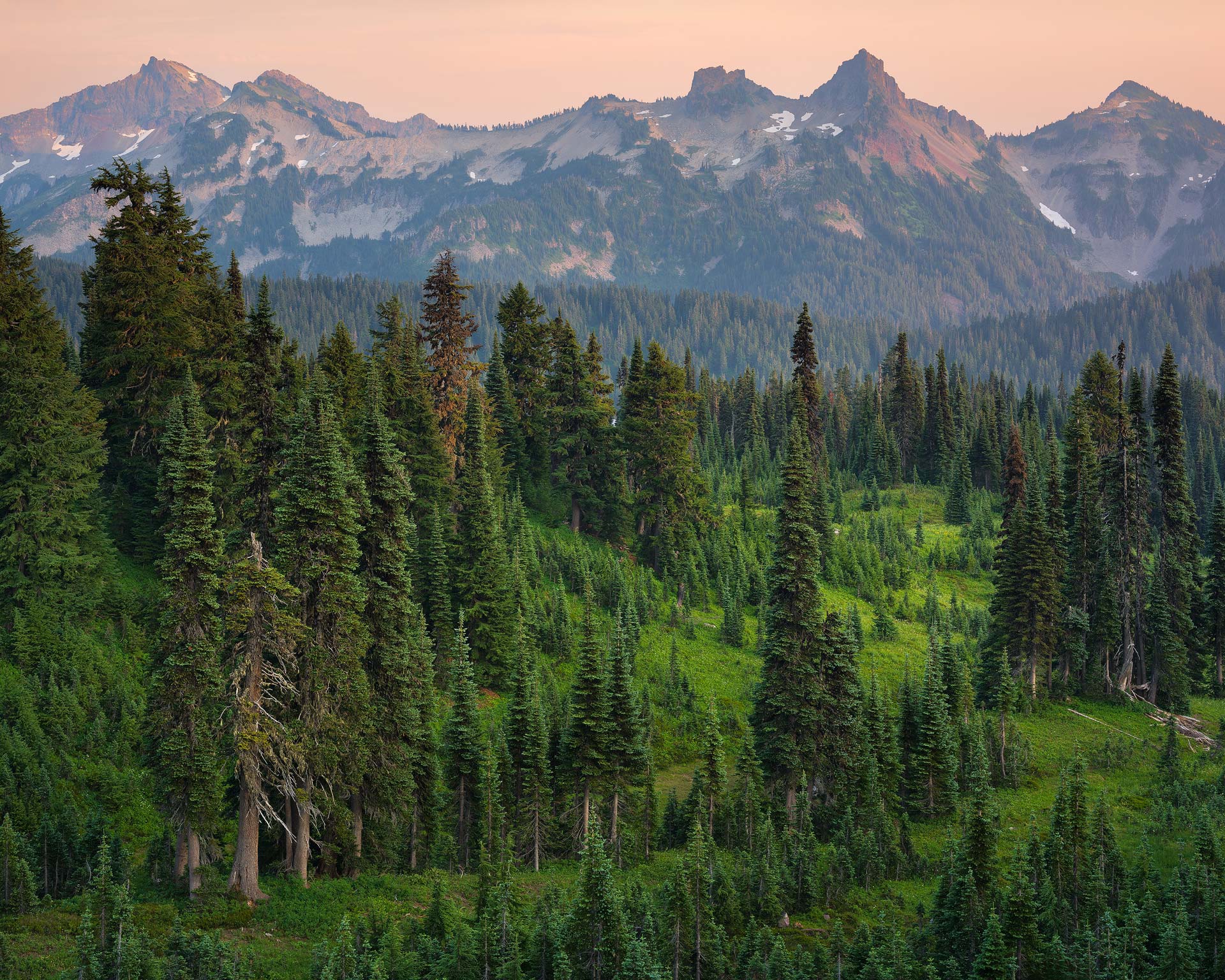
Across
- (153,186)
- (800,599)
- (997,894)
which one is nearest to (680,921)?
(997,894)

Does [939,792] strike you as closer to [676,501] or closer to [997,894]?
[997,894]

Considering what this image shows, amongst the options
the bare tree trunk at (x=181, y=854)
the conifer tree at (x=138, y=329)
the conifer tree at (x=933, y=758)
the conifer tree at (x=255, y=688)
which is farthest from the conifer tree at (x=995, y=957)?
the conifer tree at (x=138, y=329)

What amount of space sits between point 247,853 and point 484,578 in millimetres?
23292

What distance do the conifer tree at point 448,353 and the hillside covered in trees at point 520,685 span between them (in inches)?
13.8

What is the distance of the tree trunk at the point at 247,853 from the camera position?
30000 millimetres

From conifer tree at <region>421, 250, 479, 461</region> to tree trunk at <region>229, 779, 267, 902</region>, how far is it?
3453 centimetres

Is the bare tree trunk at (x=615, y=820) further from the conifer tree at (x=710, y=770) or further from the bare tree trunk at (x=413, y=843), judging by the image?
the bare tree trunk at (x=413, y=843)

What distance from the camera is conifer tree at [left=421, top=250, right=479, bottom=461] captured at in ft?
209

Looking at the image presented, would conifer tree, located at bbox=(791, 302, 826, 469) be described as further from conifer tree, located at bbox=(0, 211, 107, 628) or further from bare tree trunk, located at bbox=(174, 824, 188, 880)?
bare tree trunk, located at bbox=(174, 824, 188, 880)

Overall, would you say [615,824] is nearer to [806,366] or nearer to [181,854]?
[181,854]

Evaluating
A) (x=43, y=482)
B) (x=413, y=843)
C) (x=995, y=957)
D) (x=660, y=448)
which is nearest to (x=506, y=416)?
(x=660, y=448)

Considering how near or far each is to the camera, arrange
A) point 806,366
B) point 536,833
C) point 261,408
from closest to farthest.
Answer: point 536,833 → point 261,408 → point 806,366

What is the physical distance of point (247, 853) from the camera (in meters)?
30.1

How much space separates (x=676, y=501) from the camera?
69812 millimetres
